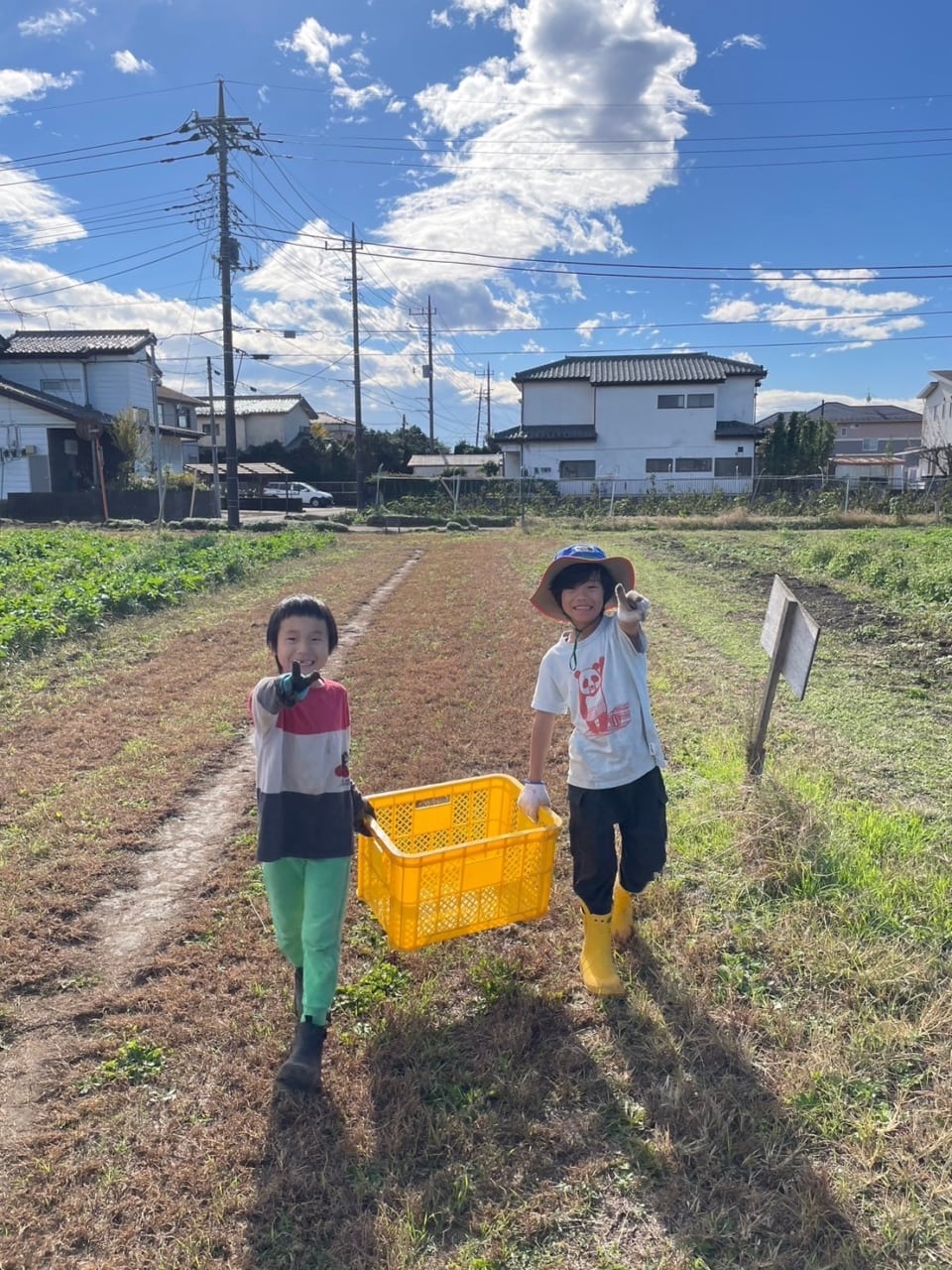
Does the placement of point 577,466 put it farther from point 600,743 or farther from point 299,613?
point 299,613

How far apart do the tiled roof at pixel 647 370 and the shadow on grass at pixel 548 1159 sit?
38.7m

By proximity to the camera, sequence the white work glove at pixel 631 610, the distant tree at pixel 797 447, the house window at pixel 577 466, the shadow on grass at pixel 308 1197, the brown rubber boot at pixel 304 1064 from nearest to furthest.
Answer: the shadow on grass at pixel 308 1197, the brown rubber boot at pixel 304 1064, the white work glove at pixel 631 610, the distant tree at pixel 797 447, the house window at pixel 577 466

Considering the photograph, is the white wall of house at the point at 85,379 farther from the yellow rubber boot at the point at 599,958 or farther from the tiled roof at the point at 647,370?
the yellow rubber boot at the point at 599,958

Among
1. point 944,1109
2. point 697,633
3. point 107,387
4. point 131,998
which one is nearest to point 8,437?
point 107,387

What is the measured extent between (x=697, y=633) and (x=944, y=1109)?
6877 mm

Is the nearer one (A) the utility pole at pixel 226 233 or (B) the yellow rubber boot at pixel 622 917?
(B) the yellow rubber boot at pixel 622 917

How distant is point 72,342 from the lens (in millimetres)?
34438

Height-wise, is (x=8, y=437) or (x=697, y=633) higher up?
(x=8, y=437)

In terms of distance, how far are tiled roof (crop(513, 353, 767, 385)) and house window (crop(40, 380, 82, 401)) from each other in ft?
65.6

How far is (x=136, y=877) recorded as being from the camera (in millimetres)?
3752

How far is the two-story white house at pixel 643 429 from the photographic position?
38250 mm

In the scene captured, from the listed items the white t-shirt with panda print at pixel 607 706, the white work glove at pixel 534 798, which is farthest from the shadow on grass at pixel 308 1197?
the white t-shirt with panda print at pixel 607 706

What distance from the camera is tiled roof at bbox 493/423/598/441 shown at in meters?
38.2

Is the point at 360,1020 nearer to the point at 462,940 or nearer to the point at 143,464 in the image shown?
the point at 462,940
